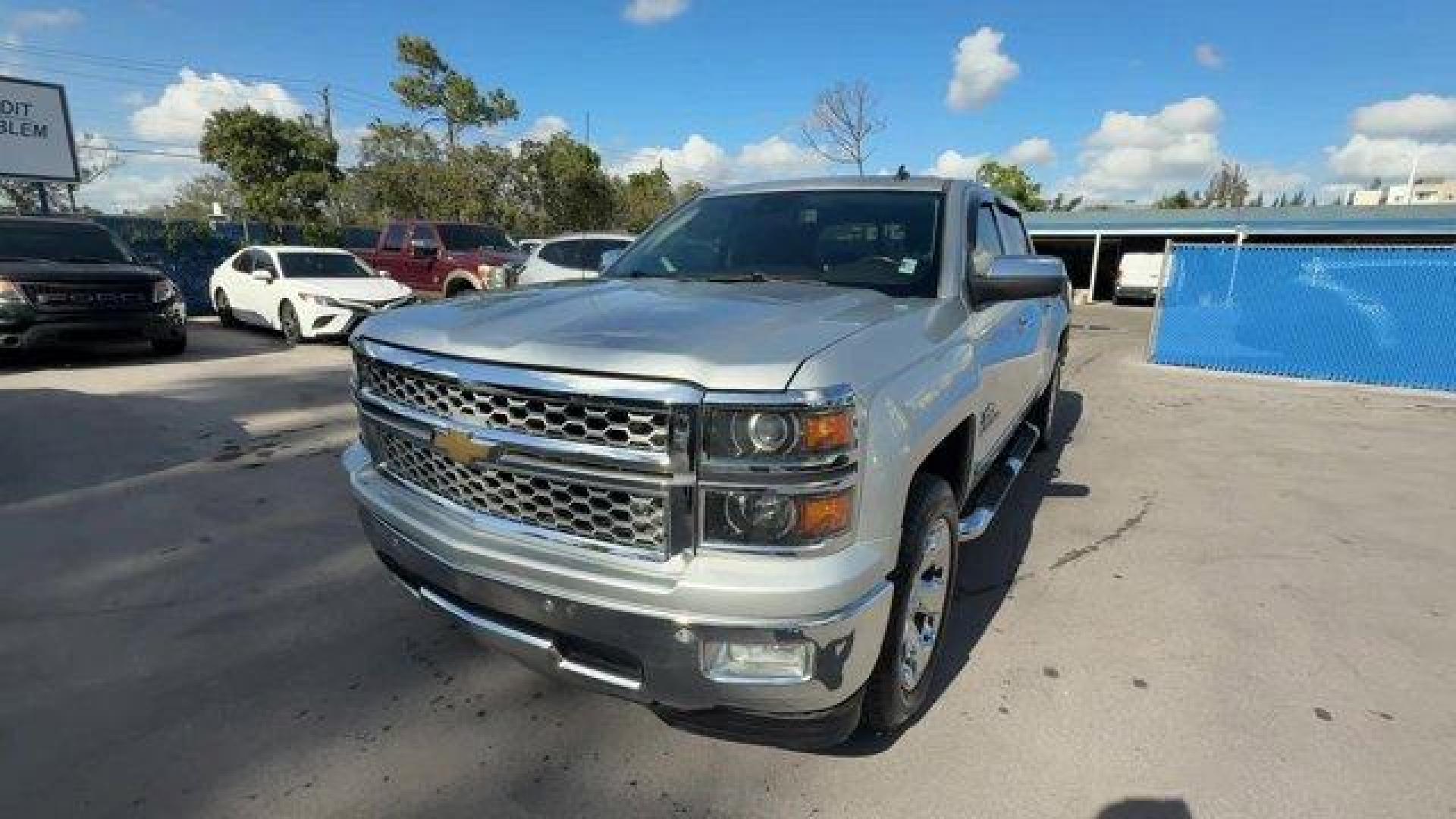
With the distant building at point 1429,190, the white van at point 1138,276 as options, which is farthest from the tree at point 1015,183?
the distant building at point 1429,190

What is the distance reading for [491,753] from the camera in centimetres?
253

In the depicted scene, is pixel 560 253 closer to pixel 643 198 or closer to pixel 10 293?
pixel 10 293

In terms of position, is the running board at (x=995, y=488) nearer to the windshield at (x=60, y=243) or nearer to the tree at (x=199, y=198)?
the windshield at (x=60, y=243)

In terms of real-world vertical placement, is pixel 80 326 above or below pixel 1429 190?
below

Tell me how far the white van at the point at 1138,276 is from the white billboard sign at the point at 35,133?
1226 inches

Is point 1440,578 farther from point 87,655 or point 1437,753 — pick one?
point 87,655

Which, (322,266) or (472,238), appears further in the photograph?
(472,238)

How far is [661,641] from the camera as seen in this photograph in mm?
1984

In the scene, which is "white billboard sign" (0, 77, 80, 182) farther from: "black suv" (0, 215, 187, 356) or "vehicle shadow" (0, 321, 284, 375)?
"black suv" (0, 215, 187, 356)

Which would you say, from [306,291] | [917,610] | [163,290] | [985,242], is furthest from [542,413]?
[306,291]

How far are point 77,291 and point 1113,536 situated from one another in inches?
417

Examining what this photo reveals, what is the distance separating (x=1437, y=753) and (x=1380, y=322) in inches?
417

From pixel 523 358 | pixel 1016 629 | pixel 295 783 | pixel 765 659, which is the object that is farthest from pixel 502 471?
pixel 1016 629

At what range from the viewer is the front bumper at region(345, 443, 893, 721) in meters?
1.95
